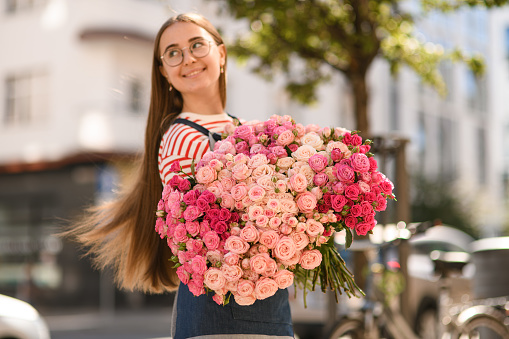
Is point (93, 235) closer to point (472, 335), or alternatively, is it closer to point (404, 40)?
point (472, 335)

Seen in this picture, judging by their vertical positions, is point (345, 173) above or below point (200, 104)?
below

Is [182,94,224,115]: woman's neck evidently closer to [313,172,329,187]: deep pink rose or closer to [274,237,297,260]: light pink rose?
[313,172,329,187]: deep pink rose

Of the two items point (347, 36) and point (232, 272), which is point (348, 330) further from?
point (347, 36)

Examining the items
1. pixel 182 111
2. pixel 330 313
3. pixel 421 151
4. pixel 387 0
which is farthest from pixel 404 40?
pixel 421 151

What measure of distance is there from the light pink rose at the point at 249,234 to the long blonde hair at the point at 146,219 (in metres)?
0.69

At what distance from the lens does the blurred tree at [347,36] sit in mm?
7938

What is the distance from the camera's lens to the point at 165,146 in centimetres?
295

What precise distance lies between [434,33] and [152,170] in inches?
1462

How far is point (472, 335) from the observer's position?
5.47m

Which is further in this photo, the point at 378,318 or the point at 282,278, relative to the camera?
the point at 378,318

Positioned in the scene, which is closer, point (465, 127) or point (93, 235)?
point (93, 235)

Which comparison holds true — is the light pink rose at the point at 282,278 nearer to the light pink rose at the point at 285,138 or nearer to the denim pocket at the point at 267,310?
the denim pocket at the point at 267,310

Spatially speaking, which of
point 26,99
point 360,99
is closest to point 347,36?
point 360,99

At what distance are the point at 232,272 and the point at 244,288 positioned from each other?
0.25ft
